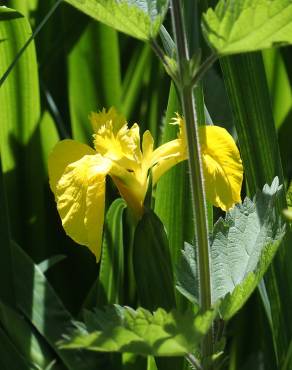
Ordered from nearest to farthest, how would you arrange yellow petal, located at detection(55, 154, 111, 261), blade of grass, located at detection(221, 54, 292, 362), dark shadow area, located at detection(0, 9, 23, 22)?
1. yellow petal, located at detection(55, 154, 111, 261)
2. blade of grass, located at detection(221, 54, 292, 362)
3. dark shadow area, located at detection(0, 9, 23, 22)

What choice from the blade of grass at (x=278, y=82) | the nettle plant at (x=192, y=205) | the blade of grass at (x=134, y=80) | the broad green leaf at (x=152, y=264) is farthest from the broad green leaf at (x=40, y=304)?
the blade of grass at (x=278, y=82)

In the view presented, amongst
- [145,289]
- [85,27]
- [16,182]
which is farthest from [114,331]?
[85,27]

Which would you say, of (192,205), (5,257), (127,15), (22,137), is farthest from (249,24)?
(22,137)

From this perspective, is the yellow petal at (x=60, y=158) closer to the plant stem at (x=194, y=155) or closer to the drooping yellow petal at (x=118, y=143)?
the drooping yellow petal at (x=118, y=143)

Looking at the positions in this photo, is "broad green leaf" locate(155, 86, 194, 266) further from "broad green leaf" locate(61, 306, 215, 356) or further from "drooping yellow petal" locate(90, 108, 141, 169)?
"broad green leaf" locate(61, 306, 215, 356)

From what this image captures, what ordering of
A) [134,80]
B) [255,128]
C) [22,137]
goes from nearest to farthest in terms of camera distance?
[255,128] < [22,137] < [134,80]

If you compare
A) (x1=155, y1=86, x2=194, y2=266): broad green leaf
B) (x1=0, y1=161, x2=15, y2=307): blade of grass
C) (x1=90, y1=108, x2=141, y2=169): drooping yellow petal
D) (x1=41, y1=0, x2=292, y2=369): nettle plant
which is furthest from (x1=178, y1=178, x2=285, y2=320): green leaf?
(x1=0, y1=161, x2=15, y2=307): blade of grass

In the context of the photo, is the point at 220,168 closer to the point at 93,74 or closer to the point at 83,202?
the point at 83,202
